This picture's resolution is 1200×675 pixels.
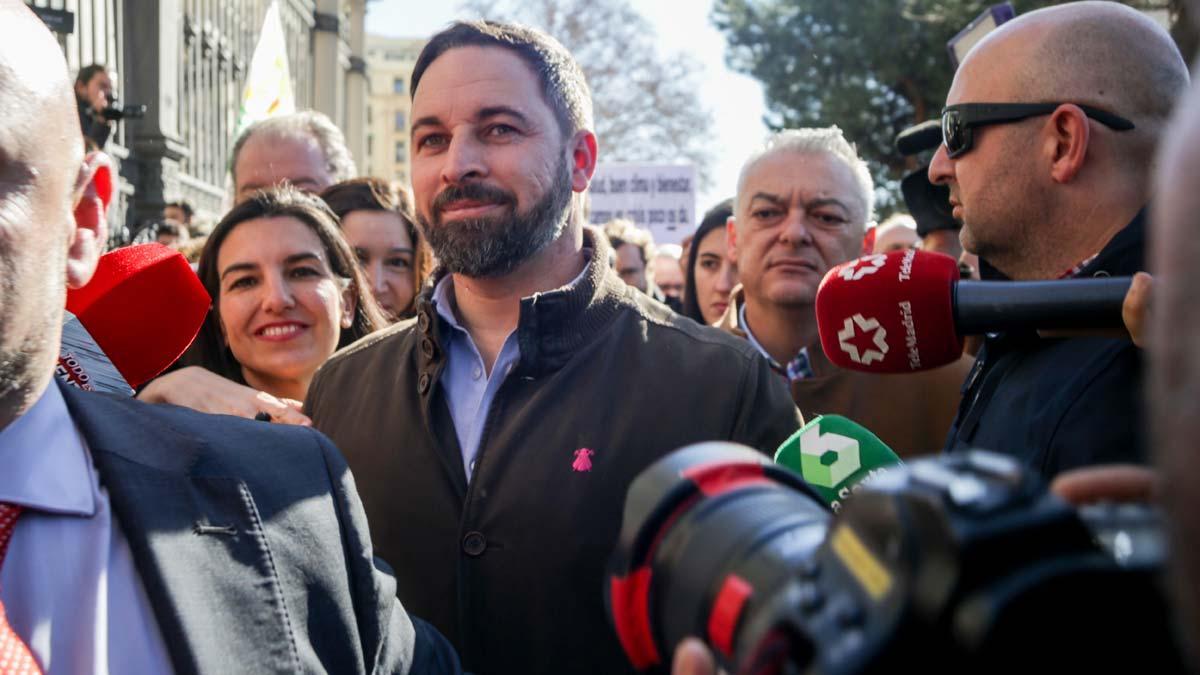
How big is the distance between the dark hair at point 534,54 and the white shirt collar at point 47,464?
1543 millimetres

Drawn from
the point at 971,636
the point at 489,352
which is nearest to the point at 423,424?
the point at 489,352

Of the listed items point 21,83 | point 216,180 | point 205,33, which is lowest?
point 216,180

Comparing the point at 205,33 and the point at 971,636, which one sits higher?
the point at 205,33

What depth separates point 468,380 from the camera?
2711 millimetres

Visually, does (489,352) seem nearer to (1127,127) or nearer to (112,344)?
(112,344)

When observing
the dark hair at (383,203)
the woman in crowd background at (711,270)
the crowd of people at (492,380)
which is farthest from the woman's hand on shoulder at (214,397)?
the woman in crowd background at (711,270)

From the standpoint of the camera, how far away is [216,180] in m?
17.4

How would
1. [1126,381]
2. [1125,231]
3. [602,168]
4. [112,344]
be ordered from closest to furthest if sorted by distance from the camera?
[1126,381] < [1125,231] < [112,344] < [602,168]

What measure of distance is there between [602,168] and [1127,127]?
26.3 ft

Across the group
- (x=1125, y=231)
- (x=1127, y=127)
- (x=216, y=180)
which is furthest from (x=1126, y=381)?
(x=216, y=180)

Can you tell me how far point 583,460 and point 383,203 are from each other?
2.26m

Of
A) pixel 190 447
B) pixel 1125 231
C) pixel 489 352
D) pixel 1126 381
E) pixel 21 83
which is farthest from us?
pixel 489 352

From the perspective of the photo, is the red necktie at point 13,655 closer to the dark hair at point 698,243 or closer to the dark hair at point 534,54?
the dark hair at point 534,54

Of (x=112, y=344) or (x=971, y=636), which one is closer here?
(x=971, y=636)
